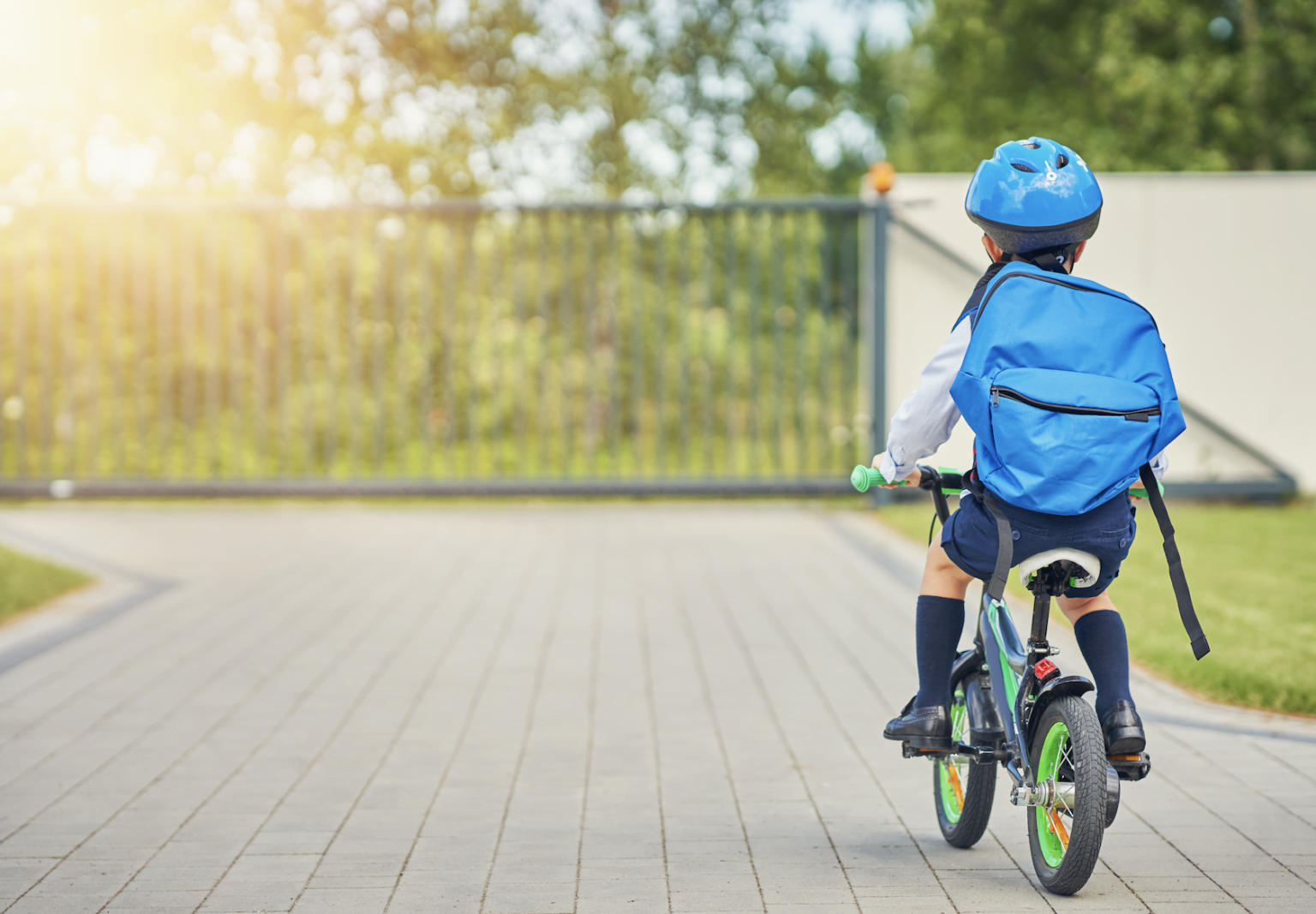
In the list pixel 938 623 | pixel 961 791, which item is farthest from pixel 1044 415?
pixel 961 791

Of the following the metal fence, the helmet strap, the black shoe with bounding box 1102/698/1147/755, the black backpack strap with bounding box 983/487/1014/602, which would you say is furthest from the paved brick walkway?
the metal fence

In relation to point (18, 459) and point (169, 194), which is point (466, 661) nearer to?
point (18, 459)

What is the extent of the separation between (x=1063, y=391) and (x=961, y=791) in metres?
1.27

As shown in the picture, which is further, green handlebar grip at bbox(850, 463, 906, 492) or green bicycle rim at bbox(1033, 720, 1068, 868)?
green handlebar grip at bbox(850, 463, 906, 492)

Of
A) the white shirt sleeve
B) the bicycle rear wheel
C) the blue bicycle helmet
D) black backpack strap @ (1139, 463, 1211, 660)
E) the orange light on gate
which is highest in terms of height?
the orange light on gate

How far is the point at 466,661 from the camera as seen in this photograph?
6.14m

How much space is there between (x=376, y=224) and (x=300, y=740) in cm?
662

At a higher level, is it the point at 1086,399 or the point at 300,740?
the point at 1086,399

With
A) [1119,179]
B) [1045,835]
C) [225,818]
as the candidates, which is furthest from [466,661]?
[1119,179]

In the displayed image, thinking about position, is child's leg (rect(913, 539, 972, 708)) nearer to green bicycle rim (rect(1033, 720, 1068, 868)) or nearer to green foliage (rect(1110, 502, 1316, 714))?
green bicycle rim (rect(1033, 720, 1068, 868))

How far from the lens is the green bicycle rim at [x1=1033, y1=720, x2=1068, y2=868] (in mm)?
3201

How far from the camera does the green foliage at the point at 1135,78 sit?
1891 cm

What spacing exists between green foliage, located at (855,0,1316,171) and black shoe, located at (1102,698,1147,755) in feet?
57.4

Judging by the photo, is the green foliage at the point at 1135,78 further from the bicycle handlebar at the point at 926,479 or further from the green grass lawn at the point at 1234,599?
the bicycle handlebar at the point at 926,479
